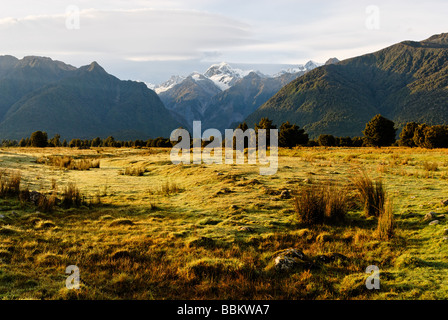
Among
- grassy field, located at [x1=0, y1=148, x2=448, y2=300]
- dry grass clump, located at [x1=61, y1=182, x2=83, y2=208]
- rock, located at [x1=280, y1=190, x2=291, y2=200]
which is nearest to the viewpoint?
grassy field, located at [x1=0, y1=148, x2=448, y2=300]

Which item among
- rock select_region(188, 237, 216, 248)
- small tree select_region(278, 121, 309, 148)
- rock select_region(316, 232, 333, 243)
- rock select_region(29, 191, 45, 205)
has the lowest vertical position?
rock select_region(188, 237, 216, 248)

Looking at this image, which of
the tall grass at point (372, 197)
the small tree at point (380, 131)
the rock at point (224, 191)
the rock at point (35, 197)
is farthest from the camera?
the small tree at point (380, 131)

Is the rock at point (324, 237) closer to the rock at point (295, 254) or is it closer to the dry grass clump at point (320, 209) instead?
the dry grass clump at point (320, 209)

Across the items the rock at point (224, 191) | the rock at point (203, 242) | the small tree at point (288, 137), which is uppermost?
the small tree at point (288, 137)

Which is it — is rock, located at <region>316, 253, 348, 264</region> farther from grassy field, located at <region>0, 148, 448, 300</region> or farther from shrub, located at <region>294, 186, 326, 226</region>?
shrub, located at <region>294, 186, 326, 226</region>

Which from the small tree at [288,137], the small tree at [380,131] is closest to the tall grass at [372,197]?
the small tree at [288,137]

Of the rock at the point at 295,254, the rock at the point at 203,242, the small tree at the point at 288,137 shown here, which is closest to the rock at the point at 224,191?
the rock at the point at 203,242

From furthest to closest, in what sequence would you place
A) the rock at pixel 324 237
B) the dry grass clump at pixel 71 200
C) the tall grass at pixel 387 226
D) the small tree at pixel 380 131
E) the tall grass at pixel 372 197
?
1. the small tree at pixel 380 131
2. the dry grass clump at pixel 71 200
3. the tall grass at pixel 372 197
4. the rock at pixel 324 237
5. the tall grass at pixel 387 226

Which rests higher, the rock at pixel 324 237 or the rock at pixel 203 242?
the rock at pixel 324 237

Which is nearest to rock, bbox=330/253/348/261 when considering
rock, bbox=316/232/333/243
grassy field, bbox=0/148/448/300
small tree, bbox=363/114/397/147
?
grassy field, bbox=0/148/448/300

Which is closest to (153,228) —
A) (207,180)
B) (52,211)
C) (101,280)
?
(101,280)

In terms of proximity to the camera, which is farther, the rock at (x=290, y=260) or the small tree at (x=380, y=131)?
the small tree at (x=380, y=131)
